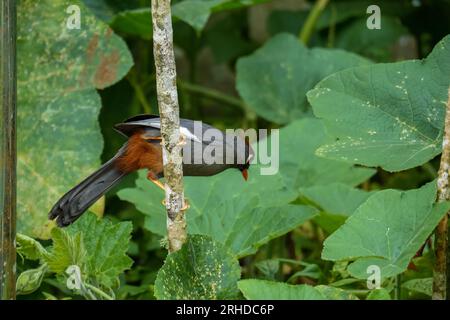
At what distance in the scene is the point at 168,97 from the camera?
153 cm

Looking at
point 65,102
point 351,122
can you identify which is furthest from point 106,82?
point 351,122

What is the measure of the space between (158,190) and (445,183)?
885mm

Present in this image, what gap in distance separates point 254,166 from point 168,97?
97 centimetres

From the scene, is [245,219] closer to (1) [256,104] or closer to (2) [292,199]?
(2) [292,199]

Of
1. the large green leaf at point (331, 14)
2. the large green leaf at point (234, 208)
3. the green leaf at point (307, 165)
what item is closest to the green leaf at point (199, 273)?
the large green leaf at point (234, 208)

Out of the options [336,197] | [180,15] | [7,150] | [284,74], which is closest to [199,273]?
[7,150]

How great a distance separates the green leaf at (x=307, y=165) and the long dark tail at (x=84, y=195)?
797mm

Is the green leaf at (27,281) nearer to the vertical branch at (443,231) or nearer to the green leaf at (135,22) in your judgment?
the vertical branch at (443,231)

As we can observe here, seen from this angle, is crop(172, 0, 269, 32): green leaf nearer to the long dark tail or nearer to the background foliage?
the background foliage

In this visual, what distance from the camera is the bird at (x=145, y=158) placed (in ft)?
5.95

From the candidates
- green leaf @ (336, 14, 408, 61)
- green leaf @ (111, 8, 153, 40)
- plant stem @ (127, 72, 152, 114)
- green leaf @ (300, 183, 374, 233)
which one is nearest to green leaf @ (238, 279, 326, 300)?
green leaf @ (300, 183, 374, 233)

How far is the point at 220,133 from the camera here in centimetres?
191

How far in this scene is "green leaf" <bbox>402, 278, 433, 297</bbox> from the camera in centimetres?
192

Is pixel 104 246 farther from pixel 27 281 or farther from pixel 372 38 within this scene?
pixel 372 38
